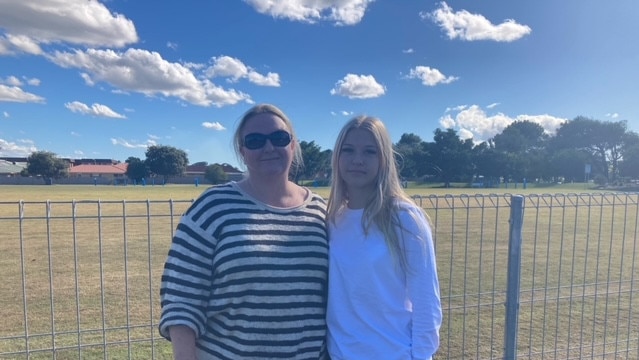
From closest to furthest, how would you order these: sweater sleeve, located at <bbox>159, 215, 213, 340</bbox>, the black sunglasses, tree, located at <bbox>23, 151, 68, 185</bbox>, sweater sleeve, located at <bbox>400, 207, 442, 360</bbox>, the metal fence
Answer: sweater sleeve, located at <bbox>159, 215, 213, 340</bbox>, sweater sleeve, located at <bbox>400, 207, 442, 360</bbox>, the black sunglasses, the metal fence, tree, located at <bbox>23, 151, 68, 185</bbox>

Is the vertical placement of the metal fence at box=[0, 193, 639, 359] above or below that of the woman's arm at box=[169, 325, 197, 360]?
below

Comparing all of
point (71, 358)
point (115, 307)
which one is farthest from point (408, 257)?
point (115, 307)

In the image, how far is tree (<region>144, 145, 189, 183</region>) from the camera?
98.6 metres

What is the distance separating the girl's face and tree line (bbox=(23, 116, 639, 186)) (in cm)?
6051

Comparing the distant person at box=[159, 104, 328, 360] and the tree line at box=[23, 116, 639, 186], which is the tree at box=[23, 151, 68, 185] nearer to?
the tree line at box=[23, 116, 639, 186]

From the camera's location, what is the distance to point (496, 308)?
23.3ft

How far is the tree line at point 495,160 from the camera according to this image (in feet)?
252

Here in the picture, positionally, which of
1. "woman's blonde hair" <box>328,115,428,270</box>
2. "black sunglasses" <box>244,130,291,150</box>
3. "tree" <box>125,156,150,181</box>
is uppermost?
"black sunglasses" <box>244,130,291,150</box>

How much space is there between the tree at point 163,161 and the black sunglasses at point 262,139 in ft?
328

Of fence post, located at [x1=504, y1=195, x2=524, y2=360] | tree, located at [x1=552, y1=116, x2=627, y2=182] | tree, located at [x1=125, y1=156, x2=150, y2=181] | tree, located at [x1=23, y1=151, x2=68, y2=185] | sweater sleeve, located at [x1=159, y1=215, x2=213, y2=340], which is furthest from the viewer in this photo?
tree, located at [x1=125, y1=156, x2=150, y2=181]

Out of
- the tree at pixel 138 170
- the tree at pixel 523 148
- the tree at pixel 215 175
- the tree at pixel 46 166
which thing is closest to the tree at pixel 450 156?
the tree at pixel 523 148

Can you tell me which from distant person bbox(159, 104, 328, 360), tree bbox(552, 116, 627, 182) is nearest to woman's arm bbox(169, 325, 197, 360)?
distant person bbox(159, 104, 328, 360)

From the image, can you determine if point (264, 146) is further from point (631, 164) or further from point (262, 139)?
point (631, 164)

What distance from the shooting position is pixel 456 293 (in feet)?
25.7
